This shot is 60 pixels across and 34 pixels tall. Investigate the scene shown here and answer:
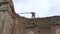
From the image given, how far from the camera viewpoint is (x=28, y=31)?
22531mm

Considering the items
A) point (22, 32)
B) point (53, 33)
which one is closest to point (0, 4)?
point (22, 32)

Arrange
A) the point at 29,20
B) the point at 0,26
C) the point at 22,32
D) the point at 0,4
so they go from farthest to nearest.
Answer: the point at 29,20 < the point at 22,32 < the point at 0,4 < the point at 0,26

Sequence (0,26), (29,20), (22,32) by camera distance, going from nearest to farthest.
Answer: (0,26) → (22,32) → (29,20)

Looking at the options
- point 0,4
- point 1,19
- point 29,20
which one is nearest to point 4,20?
point 1,19

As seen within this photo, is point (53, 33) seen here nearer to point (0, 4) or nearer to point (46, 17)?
point (46, 17)

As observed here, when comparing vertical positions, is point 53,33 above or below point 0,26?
below

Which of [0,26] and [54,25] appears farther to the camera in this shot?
[54,25]

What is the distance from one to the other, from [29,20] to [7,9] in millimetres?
14966

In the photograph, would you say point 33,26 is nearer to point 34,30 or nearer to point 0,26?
point 34,30

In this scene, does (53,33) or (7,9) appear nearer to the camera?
(7,9)

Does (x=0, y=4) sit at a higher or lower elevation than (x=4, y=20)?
higher

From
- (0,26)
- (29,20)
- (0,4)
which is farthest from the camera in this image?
(29,20)

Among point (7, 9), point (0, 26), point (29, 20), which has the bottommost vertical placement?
point (29, 20)

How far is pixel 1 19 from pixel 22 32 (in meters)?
13.6
